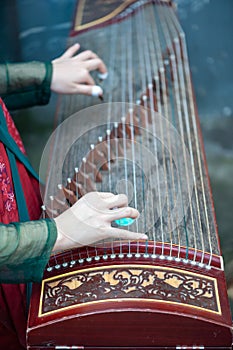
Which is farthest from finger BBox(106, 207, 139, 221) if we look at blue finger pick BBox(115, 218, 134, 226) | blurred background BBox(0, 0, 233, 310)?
blurred background BBox(0, 0, 233, 310)

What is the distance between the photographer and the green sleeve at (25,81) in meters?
1.74

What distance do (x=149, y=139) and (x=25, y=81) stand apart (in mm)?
408

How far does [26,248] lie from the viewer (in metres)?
1.22

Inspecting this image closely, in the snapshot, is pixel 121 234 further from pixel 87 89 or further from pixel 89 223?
pixel 87 89

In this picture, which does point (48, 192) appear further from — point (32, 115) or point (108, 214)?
point (32, 115)

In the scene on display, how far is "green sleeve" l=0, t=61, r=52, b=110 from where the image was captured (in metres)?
1.74

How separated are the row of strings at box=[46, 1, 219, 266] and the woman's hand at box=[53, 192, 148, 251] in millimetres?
86

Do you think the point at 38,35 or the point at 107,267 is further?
the point at 38,35

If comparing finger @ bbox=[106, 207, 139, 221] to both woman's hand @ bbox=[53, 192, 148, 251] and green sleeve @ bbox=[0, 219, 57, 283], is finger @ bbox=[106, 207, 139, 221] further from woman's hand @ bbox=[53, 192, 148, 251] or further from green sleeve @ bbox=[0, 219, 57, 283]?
green sleeve @ bbox=[0, 219, 57, 283]

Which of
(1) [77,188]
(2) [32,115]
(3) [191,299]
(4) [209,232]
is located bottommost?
(3) [191,299]

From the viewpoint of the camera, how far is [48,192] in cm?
160

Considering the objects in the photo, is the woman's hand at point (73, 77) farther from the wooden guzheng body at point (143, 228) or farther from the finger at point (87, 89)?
the wooden guzheng body at point (143, 228)

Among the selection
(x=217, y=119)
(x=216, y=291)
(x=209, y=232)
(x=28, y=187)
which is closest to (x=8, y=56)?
(x=217, y=119)

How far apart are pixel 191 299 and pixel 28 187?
2.03 feet
